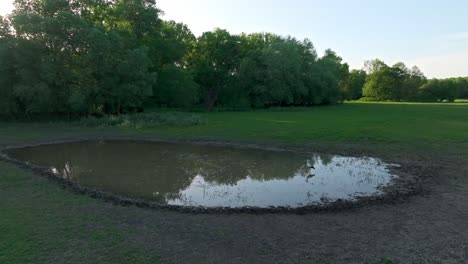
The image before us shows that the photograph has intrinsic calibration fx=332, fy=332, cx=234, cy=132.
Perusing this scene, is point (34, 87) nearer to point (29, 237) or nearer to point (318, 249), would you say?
point (29, 237)

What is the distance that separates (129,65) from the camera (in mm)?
32531

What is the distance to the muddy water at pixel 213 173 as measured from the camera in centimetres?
1105

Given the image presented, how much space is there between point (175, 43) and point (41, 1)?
2155 centimetres

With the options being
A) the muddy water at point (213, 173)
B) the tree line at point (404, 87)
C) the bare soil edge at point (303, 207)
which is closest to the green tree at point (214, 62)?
the muddy water at point (213, 173)

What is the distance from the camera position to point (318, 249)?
6930 millimetres

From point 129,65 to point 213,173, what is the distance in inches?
869

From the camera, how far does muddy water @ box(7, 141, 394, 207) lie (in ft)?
36.3

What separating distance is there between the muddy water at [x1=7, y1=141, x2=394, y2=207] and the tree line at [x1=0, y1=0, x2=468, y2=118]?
39.3ft

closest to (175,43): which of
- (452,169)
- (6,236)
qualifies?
(452,169)

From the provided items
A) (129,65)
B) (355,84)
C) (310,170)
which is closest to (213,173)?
(310,170)

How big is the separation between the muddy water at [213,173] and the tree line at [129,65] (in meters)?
12.0

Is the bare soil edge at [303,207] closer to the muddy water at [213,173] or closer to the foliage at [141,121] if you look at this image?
the muddy water at [213,173]

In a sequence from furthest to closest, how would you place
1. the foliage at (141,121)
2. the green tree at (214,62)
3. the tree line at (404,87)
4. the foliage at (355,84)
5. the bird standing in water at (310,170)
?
1. the foliage at (355,84)
2. the tree line at (404,87)
3. the green tree at (214,62)
4. the foliage at (141,121)
5. the bird standing in water at (310,170)

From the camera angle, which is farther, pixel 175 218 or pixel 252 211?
pixel 252 211
